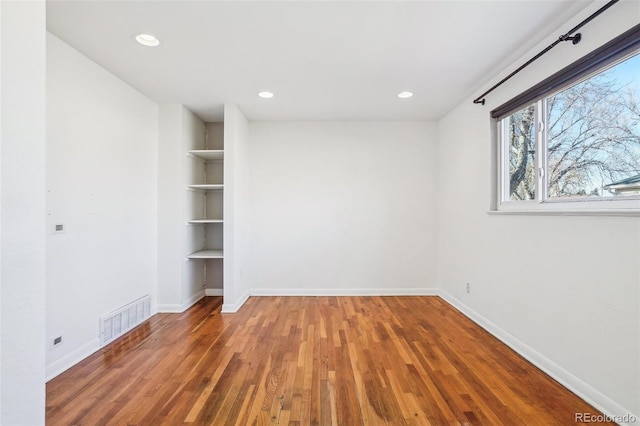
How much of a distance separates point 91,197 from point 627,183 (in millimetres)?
3939

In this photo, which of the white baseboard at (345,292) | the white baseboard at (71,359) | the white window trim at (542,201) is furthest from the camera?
the white baseboard at (345,292)

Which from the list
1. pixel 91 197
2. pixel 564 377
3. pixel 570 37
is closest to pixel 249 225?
pixel 91 197

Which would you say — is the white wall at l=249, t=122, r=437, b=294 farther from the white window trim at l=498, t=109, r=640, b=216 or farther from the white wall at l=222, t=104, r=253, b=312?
the white window trim at l=498, t=109, r=640, b=216

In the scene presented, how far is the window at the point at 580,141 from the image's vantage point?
68.9 inches

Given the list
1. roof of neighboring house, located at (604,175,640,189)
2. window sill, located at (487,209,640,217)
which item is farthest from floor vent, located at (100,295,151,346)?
roof of neighboring house, located at (604,175,640,189)

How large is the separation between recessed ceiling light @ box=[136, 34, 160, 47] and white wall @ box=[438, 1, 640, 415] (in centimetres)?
298

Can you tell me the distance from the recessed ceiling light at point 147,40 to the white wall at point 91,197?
609mm

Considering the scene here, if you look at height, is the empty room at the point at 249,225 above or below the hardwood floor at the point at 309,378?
above

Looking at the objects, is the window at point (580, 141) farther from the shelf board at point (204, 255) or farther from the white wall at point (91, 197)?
the white wall at point (91, 197)

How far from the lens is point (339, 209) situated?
4277 millimetres

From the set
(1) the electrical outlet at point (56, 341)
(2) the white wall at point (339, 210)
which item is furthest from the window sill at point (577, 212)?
(1) the electrical outlet at point (56, 341)

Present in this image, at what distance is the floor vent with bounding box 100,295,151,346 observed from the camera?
269cm

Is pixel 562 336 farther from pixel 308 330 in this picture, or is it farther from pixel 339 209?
pixel 339 209

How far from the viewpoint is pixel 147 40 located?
87.7 inches
